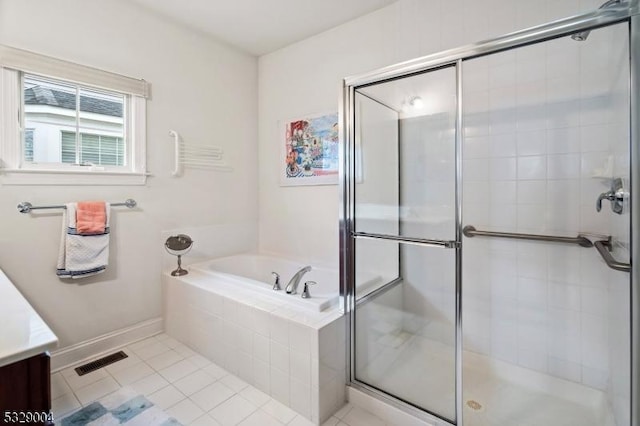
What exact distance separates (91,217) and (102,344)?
0.90 m

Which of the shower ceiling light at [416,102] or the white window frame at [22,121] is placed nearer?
the white window frame at [22,121]

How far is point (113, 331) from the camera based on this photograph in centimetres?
228

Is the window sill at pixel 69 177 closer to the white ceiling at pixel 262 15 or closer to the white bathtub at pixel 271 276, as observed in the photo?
the white bathtub at pixel 271 276

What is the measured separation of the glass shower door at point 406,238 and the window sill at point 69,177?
5.47 ft

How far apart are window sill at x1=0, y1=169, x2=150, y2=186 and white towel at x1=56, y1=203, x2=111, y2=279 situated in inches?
7.1

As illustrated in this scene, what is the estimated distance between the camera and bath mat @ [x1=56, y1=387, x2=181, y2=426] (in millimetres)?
1555

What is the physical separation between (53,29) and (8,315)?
1907mm

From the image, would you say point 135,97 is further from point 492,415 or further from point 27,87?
point 492,415

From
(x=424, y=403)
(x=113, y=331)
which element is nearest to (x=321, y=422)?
(x=424, y=403)

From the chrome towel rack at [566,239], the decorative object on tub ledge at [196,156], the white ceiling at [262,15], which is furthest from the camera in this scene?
the decorative object on tub ledge at [196,156]

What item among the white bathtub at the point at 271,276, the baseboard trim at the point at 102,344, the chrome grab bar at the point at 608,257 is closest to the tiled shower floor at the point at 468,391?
Answer: the white bathtub at the point at 271,276

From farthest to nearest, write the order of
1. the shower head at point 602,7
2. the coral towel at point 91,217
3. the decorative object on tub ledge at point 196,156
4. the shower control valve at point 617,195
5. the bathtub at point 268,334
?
the decorative object on tub ledge at point 196,156
the coral towel at point 91,217
the bathtub at point 268,334
the shower control valve at point 617,195
the shower head at point 602,7

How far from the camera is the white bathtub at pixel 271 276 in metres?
1.87

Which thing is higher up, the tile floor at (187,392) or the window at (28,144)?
the window at (28,144)
